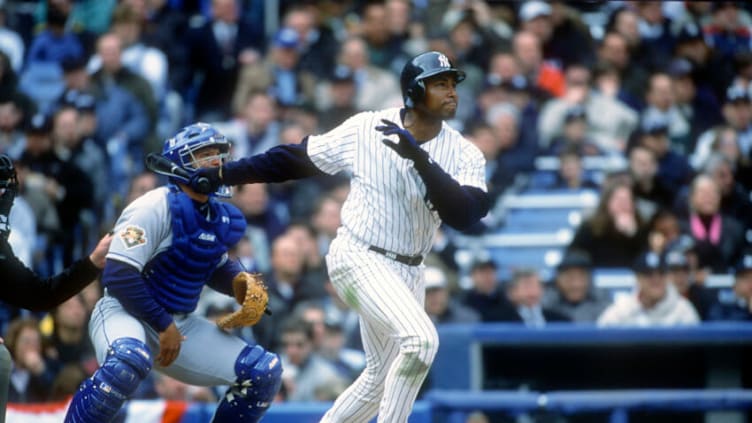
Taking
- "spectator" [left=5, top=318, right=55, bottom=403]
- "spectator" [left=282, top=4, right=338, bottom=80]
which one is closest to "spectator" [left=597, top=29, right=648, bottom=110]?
"spectator" [left=282, top=4, right=338, bottom=80]

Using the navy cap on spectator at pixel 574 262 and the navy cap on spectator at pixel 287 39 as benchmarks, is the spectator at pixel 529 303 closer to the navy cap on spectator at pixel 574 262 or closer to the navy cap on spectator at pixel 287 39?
the navy cap on spectator at pixel 574 262

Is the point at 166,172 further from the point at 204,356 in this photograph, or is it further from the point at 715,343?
the point at 715,343

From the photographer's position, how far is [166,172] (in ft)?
24.6

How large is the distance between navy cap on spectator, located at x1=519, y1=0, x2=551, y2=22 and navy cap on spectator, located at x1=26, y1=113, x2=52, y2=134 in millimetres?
4336

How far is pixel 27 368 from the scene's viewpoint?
10805 millimetres

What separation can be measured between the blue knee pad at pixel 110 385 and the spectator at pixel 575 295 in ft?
15.6

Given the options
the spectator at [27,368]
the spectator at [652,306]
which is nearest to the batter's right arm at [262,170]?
the spectator at [27,368]

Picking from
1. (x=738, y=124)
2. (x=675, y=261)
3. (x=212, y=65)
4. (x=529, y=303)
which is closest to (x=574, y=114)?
(x=738, y=124)

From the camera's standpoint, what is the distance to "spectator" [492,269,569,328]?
1134 cm

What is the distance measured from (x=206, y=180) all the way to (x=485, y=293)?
4579mm

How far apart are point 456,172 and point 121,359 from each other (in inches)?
68.1

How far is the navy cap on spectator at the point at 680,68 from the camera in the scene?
14234 mm

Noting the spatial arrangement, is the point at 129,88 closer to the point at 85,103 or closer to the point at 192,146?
the point at 85,103

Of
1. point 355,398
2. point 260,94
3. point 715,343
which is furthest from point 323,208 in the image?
point 355,398
